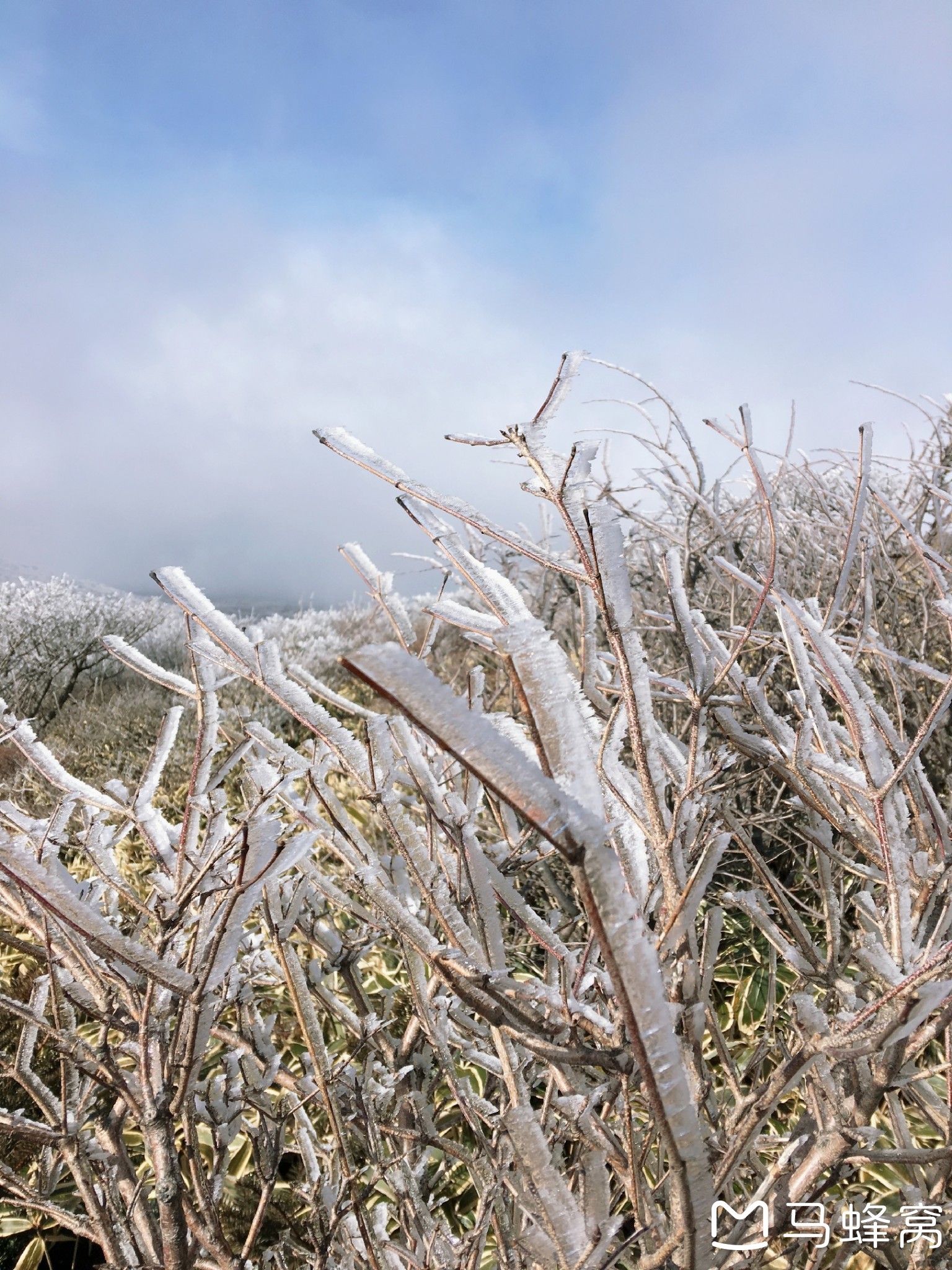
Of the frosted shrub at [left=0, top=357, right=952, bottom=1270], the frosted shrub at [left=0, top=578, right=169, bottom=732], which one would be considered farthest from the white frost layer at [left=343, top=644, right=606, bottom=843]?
the frosted shrub at [left=0, top=578, right=169, bottom=732]

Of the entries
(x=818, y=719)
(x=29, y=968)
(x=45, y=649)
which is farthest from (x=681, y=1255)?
(x=45, y=649)

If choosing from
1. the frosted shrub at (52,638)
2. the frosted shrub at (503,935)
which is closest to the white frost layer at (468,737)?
the frosted shrub at (503,935)

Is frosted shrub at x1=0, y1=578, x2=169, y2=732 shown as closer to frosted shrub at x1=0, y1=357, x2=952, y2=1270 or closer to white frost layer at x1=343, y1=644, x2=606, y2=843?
frosted shrub at x1=0, y1=357, x2=952, y2=1270

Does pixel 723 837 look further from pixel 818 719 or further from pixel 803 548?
pixel 803 548

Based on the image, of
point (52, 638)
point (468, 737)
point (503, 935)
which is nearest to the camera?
point (468, 737)

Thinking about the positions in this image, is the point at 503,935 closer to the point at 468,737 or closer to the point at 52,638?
the point at 468,737

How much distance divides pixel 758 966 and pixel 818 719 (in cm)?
223

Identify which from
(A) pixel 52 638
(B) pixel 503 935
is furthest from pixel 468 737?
(A) pixel 52 638

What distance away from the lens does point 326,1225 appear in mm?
1108

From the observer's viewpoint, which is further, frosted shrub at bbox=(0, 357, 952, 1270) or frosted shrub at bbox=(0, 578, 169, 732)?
frosted shrub at bbox=(0, 578, 169, 732)

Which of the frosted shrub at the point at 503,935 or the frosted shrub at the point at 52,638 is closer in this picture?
the frosted shrub at the point at 503,935

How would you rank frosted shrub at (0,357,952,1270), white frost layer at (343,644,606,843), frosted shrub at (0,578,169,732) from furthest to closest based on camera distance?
frosted shrub at (0,578,169,732) → frosted shrub at (0,357,952,1270) → white frost layer at (343,644,606,843)

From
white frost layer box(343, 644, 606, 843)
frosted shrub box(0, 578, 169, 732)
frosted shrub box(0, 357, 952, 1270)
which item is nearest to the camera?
white frost layer box(343, 644, 606, 843)

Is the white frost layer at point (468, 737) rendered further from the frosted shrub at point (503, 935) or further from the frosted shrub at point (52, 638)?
the frosted shrub at point (52, 638)
